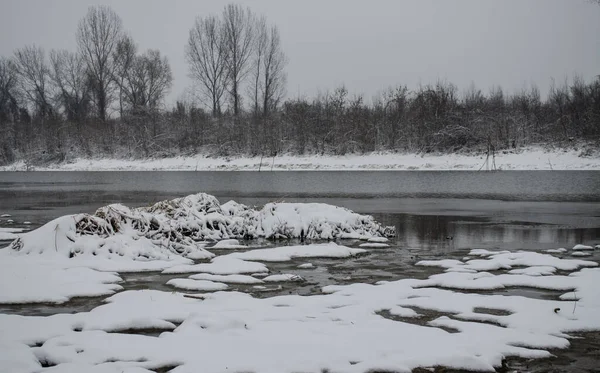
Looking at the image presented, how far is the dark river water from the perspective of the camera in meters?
11.9

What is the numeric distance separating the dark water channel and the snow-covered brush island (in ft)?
0.86

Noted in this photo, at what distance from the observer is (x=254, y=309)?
591cm

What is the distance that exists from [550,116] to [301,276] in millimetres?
37205

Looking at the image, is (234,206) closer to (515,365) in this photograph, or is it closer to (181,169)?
(515,365)

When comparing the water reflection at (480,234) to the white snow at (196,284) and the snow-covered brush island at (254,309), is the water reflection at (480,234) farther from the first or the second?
the white snow at (196,284)

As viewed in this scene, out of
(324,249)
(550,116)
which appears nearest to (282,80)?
(550,116)

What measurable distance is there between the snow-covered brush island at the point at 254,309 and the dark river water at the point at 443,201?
Answer: 2.13 metres

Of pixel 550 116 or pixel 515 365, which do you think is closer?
pixel 515 365

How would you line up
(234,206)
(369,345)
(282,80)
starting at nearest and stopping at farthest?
(369,345), (234,206), (282,80)

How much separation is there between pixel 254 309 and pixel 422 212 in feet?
37.1

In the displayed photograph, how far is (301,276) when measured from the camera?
26.1 ft

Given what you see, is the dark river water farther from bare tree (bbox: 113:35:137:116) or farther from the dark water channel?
bare tree (bbox: 113:35:137:116)

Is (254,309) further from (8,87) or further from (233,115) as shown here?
(8,87)

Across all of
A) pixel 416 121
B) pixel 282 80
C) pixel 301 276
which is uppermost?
pixel 282 80
